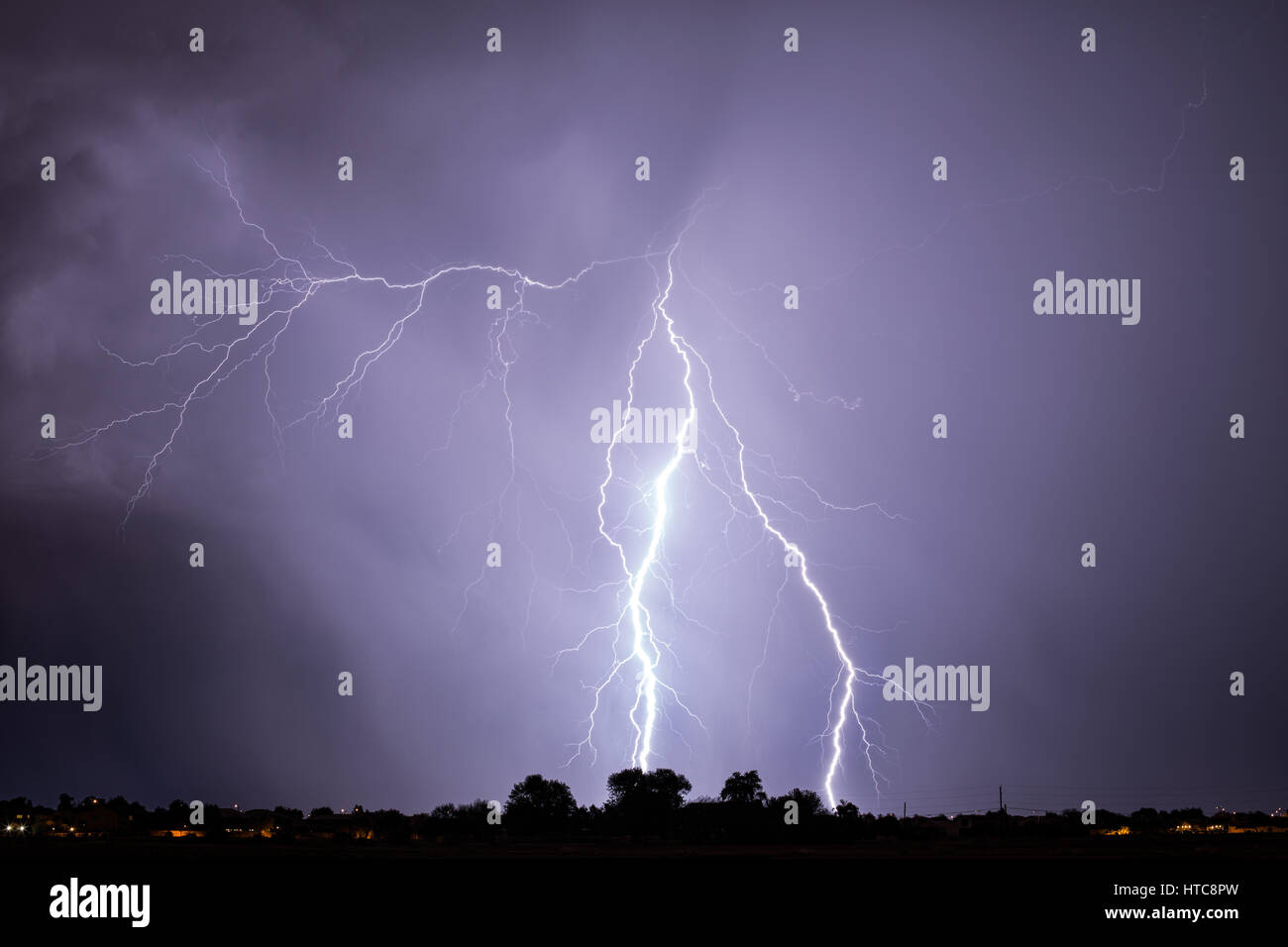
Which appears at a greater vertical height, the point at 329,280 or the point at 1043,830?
the point at 329,280
